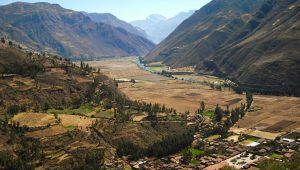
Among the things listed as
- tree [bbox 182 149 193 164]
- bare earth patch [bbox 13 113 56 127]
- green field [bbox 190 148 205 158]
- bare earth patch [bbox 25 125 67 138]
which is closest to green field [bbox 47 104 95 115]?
bare earth patch [bbox 13 113 56 127]

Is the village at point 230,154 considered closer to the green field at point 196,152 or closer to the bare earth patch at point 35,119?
the green field at point 196,152

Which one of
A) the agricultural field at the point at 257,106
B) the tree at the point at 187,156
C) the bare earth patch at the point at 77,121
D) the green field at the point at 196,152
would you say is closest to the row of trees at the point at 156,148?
the green field at the point at 196,152

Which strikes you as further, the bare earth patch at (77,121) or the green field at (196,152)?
the bare earth patch at (77,121)

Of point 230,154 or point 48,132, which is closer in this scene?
point 230,154

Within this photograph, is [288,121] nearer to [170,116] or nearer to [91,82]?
[170,116]

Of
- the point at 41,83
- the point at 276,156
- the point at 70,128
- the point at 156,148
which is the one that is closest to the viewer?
the point at 276,156

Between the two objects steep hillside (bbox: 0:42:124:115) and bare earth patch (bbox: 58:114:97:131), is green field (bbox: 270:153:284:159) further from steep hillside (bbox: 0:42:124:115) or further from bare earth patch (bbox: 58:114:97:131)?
steep hillside (bbox: 0:42:124:115)

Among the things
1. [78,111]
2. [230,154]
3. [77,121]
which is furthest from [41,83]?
[230,154]

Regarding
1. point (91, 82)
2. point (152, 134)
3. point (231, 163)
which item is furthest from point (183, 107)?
point (231, 163)

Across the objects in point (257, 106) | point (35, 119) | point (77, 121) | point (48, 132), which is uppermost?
point (257, 106)

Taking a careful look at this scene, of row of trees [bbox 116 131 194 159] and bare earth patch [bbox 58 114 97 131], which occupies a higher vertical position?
bare earth patch [bbox 58 114 97 131]

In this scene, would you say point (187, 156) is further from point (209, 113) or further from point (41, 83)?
point (41, 83)
